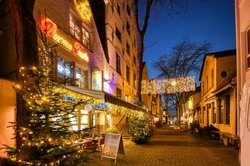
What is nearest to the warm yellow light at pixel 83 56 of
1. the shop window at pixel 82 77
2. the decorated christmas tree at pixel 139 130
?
the shop window at pixel 82 77

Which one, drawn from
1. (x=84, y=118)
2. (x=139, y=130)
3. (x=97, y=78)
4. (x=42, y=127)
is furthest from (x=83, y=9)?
(x=42, y=127)

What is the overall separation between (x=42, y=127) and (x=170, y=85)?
19091 mm

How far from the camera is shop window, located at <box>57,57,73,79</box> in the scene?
41.7 ft

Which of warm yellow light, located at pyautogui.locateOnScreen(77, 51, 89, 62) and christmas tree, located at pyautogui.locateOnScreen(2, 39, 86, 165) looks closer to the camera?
christmas tree, located at pyautogui.locateOnScreen(2, 39, 86, 165)

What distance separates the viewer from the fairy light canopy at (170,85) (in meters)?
23.2

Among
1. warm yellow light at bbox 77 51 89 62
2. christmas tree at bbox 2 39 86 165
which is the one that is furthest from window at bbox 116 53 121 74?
christmas tree at bbox 2 39 86 165

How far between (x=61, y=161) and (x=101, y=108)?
9.08 meters

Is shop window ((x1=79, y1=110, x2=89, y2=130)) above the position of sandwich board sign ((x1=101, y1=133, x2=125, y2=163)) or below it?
above

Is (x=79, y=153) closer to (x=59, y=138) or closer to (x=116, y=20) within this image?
(x=59, y=138)

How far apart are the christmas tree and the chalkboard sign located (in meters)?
4.25

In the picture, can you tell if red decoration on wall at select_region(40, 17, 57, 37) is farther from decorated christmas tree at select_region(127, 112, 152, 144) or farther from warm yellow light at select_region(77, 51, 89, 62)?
decorated christmas tree at select_region(127, 112, 152, 144)

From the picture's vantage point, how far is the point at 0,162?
5754 millimetres

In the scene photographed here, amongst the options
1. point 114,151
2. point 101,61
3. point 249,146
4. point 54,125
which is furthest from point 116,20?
point 249,146

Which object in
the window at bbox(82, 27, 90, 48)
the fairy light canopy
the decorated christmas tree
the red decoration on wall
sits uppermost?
the window at bbox(82, 27, 90, 48)
